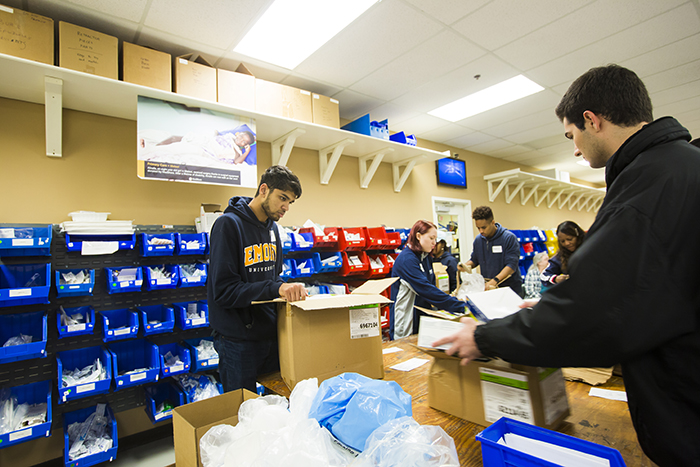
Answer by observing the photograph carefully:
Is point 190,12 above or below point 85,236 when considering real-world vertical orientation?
above

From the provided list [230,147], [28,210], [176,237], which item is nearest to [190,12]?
[230,147]

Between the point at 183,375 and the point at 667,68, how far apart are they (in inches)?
211

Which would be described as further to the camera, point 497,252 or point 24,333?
point 497,252

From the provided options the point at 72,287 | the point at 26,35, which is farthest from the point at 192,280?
the point at 26,35

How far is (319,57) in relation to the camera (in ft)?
9.75

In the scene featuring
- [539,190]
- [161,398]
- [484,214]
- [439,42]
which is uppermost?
[439,42]

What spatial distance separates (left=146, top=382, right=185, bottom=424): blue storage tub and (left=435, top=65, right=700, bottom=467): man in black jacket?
2718 mm

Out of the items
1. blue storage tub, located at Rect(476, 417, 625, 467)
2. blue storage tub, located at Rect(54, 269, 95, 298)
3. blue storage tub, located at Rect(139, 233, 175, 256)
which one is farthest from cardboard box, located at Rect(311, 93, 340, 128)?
blue storage tub, located at Rect(476, 417, 625, 467)

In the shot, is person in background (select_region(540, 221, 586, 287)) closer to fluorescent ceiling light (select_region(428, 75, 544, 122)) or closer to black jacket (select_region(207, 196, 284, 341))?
fluorescent ceiling light (select_region(428, 75, 544, 122))

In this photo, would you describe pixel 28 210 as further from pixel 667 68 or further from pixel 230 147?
pixel 667 68

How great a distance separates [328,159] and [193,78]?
1686 millimetres

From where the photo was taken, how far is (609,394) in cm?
118

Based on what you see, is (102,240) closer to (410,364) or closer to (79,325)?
(79,325)

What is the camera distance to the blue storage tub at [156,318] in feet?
8.32
